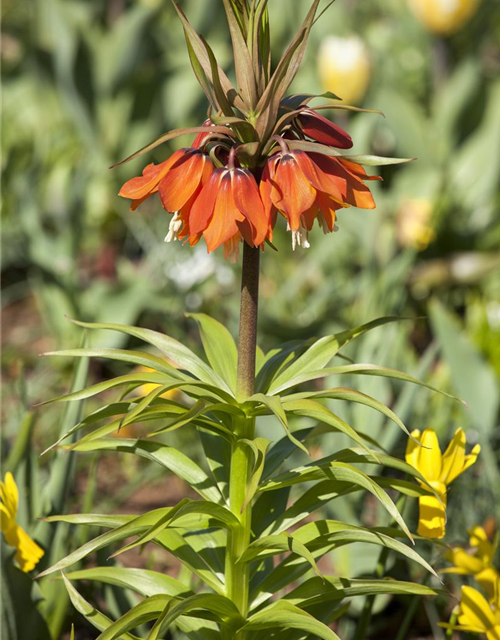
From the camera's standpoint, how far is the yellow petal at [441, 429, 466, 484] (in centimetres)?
99

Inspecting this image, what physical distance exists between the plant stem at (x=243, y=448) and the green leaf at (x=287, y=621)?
0.04 m

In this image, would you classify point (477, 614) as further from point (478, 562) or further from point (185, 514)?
point (185, 514)

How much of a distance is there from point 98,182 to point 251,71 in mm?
2528

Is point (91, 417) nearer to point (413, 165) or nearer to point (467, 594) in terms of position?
point (467, 594)

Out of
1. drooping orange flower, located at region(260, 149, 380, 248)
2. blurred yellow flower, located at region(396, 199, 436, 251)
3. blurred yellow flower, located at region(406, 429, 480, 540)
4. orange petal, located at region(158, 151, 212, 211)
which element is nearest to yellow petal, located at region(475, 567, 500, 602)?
blurred yellow flower, located at region(406, 429, 480, 540)

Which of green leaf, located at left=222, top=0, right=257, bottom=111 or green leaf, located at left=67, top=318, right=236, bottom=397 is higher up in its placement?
green leaf, located at left=222, top=0, right=257, bottom=111

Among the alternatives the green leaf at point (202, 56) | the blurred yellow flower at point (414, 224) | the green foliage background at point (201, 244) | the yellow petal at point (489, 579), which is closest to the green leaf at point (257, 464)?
the green leaf at point (202, 56)

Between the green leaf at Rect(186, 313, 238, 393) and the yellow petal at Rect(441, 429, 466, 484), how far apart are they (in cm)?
29

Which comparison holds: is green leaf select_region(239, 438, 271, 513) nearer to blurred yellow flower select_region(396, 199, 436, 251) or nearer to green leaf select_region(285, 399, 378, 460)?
green leaf select_region(285, 399, 378, 460)

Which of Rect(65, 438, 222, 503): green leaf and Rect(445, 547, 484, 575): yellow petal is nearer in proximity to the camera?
Rect(65, 438, 222, 503): green leaf

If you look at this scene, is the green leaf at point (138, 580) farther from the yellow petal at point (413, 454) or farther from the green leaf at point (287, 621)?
the yellow petal at point (413, 454)

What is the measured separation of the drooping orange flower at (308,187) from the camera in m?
0.72

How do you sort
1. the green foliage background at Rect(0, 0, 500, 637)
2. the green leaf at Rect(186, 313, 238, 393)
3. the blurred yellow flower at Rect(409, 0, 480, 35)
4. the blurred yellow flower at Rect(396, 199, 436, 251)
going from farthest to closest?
the blurred yellow flower at Rect(409, 0, 480, 35)
the blurred yellow flower at Rect(396, 199, 436, 251)
the green foliage background at Rect(0, 0, 500, 637)
the green leaf at Rect(186, 313, 238, 393)

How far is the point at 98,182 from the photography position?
3.20 meters
